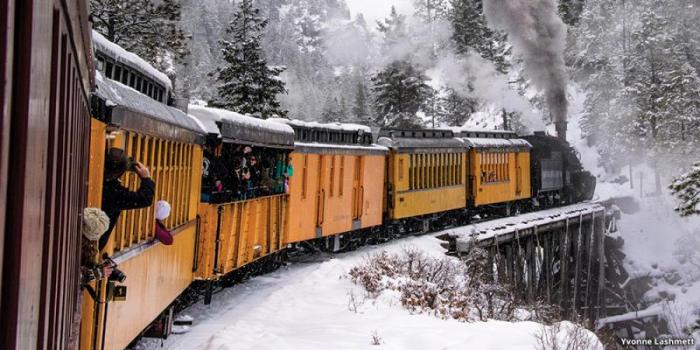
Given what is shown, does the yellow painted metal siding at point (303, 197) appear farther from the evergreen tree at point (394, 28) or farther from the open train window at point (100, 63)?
the evergreen tree at point (394, 28)

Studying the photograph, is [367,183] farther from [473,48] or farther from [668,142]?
[473,48]

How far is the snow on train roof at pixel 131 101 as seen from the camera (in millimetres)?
4203

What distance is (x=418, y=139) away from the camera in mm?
18625

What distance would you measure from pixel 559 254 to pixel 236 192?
20.1 m

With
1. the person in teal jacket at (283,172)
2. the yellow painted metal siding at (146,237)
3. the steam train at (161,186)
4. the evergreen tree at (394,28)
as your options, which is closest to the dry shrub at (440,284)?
the steam train at (161,186)

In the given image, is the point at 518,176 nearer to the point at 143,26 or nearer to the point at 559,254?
the point at 559,254

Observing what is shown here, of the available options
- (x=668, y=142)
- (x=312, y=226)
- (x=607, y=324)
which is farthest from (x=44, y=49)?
(x=668, y=142)

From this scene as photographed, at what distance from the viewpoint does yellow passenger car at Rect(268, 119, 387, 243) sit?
13047 millimetres

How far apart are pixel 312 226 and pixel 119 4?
477 inches

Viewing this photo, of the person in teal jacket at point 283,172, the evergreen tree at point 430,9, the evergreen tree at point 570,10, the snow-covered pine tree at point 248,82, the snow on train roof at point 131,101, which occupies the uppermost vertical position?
the evergreen tree at point 430,9

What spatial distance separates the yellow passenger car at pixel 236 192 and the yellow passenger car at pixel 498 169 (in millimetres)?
11191

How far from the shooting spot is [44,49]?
4.49 feet

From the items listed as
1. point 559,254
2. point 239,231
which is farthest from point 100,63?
point 559,254

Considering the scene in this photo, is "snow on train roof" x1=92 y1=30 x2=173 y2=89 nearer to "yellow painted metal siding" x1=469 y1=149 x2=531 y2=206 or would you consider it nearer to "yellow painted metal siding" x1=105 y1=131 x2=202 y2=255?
"yellow painted metal siding" x1=105 y1=131 x2=202 y2=255
